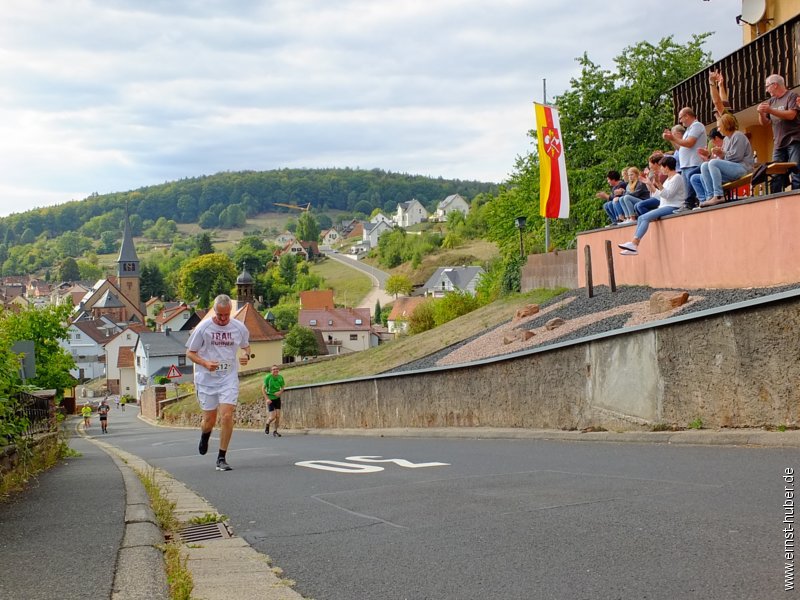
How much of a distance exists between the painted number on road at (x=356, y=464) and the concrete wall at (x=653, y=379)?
2.61 meters

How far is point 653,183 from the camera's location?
725 inches

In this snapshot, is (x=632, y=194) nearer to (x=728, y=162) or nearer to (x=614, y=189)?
(x=614, y=189)

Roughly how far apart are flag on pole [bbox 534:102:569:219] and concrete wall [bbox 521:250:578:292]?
1.35 metres

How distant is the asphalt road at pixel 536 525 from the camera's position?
473 cm

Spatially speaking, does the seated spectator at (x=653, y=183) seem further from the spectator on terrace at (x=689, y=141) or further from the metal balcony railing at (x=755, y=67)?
the metal balcony railing at (x=755, y=67)

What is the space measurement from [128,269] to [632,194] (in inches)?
7403

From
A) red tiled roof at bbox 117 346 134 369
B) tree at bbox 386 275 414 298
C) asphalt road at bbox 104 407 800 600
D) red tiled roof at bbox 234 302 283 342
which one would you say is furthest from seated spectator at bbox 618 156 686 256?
tree at bbox 386 275 414 298

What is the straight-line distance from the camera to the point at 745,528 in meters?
5.40

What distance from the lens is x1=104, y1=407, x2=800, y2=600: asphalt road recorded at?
4.73 meters

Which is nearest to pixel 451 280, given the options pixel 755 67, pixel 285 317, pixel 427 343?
pixel 285 317

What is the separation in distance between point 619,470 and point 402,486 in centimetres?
193

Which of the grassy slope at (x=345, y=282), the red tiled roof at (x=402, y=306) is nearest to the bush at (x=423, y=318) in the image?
the red tiled roof at (x=402, y=306)

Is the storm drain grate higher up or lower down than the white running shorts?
lower down

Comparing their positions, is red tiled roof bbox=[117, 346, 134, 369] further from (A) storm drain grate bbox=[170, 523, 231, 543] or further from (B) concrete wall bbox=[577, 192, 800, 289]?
(A) storm drain grate bbox=[170, 523, 231, 543]
